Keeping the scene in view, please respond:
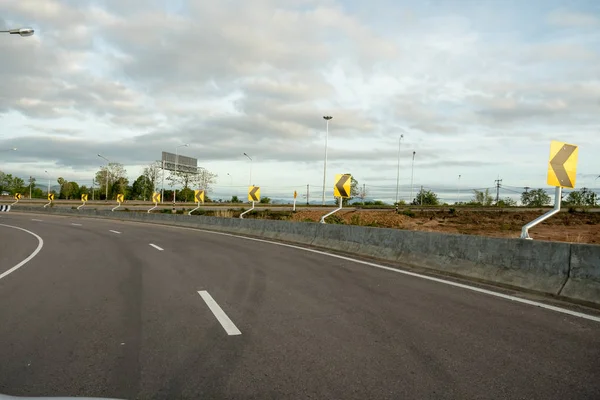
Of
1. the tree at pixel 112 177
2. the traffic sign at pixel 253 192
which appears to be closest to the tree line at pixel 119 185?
the tree at pixel 112 177

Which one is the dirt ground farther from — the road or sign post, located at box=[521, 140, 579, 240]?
the road

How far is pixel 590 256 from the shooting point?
6637mm

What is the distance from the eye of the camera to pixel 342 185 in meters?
16.7

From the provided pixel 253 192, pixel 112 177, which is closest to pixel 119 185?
pixel 112 177

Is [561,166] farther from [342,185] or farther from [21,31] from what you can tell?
[21,31]

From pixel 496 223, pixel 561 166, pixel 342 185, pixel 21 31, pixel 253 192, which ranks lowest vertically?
pixel 496 223

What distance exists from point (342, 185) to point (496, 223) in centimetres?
1486

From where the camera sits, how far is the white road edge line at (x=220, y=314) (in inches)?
204

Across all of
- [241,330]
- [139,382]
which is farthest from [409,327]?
[139,382]

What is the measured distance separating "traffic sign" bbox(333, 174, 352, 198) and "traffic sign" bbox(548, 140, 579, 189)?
877cm

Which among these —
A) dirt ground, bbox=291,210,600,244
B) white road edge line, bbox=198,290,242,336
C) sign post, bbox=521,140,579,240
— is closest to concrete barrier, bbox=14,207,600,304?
sign post, bbox=521,140,579,240

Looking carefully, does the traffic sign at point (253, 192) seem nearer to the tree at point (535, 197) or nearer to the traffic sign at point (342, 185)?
the traffic sign at point (342, 185)

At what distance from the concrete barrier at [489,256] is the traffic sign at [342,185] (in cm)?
172

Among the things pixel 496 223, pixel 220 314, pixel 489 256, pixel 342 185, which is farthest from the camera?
pixel 496 223
